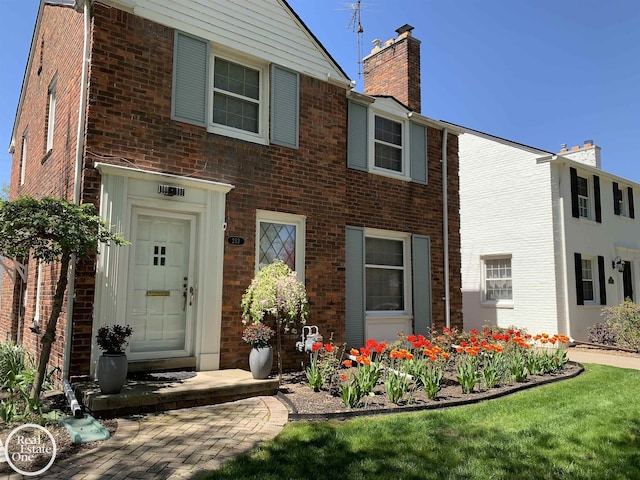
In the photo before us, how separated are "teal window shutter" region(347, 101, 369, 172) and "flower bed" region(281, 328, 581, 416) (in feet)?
12.7

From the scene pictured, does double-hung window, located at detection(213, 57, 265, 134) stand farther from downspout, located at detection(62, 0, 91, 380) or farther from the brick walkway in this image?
the brick walkway

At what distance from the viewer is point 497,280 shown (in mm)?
15258

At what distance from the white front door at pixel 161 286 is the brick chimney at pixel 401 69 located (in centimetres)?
731

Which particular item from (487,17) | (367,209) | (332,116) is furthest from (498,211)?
(332,116)

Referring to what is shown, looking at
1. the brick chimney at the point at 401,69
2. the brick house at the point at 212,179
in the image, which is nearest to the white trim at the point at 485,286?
the brick house at the point at 212,179

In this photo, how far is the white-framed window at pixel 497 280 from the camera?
14938 millimetres

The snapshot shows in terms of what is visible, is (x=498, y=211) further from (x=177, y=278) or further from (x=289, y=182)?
(x=177, y=278)

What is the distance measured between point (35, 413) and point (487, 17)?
12142 millimetres

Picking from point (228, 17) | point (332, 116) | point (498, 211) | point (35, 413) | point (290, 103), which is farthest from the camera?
point (498, 211)

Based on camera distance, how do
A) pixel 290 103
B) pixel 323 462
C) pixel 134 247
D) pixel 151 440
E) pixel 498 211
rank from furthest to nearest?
pixel 498 211 < pixel 290 103 < pixel 134 247 < pixel 151 440 < pixel 323 462

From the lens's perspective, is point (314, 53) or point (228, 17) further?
point (314, 53)

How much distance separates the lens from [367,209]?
9805 millimetres

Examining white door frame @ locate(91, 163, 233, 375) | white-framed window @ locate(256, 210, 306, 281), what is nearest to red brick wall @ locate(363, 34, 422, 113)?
white-framed window @ locate(256, 210, 306, 281)

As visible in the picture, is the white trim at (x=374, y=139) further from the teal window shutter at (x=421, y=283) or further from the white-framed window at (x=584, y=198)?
the white-framed window at (x=584, y=198)
